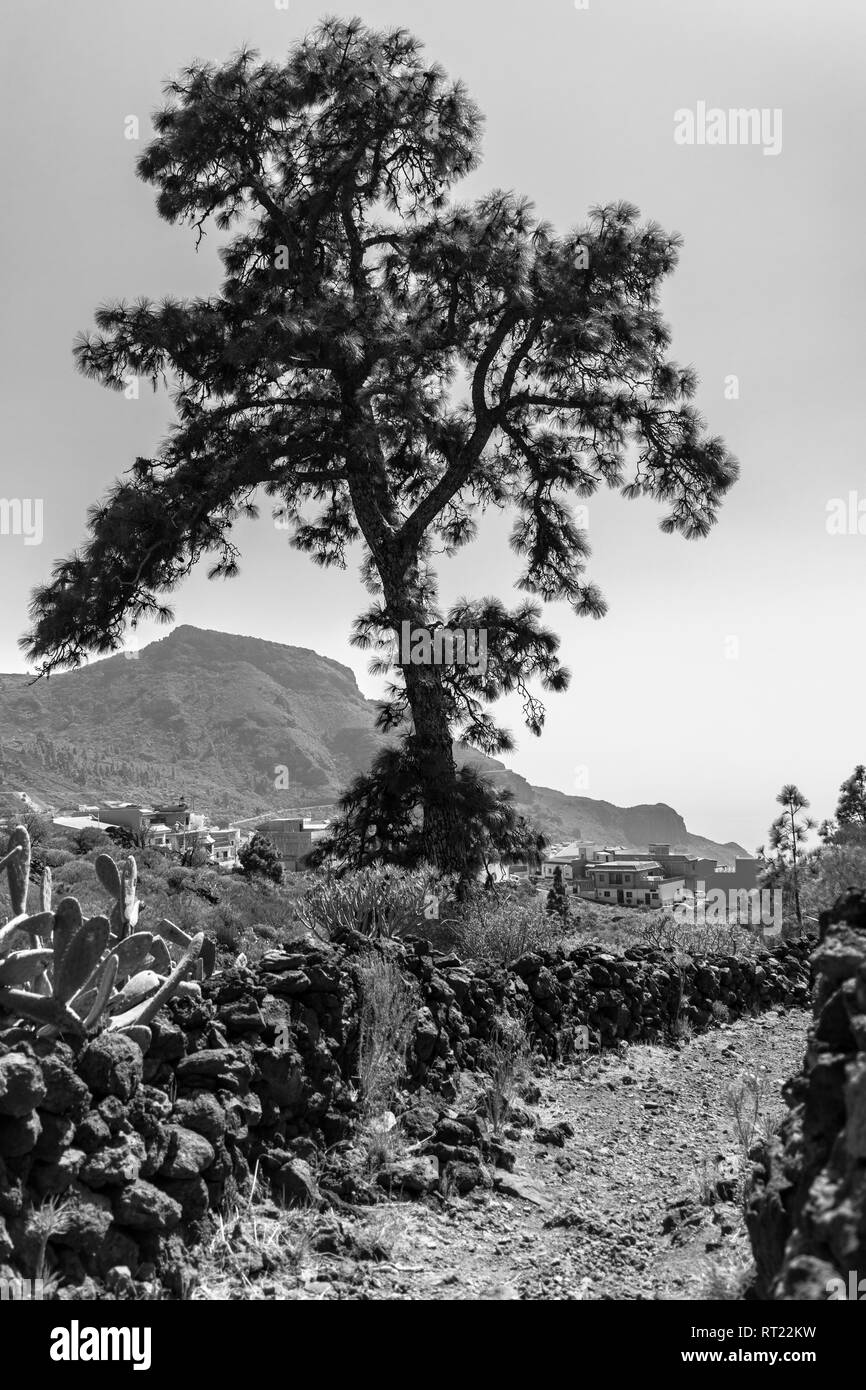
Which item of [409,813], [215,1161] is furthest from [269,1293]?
[409,813]

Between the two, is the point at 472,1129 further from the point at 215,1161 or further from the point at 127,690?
the point at 127,690

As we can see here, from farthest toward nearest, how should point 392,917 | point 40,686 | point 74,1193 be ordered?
point 40,686
point 392,917
point 74,1193

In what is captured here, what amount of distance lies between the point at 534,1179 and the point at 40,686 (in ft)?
508

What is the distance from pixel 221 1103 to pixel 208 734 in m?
143

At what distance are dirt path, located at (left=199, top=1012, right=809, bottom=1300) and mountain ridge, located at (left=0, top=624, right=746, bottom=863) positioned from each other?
269 ft

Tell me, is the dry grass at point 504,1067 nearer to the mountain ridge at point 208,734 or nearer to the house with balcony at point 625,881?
the house with balcony at point 625,881

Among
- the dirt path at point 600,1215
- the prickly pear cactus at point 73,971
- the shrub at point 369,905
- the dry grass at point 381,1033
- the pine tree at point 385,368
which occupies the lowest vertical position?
the dirt path at point 600,1215

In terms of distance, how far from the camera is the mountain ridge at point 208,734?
110500mm

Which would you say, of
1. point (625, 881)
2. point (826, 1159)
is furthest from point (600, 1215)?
point (625, 881)

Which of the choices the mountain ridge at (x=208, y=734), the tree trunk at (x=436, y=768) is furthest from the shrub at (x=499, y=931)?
the mountain ridge at (x=208, y=734)

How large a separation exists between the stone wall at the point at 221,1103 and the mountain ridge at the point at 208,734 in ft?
266

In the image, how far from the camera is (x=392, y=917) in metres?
7.29

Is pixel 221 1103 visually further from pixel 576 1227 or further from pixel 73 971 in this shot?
pixel 576 1227

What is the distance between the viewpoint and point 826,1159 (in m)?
2.16
